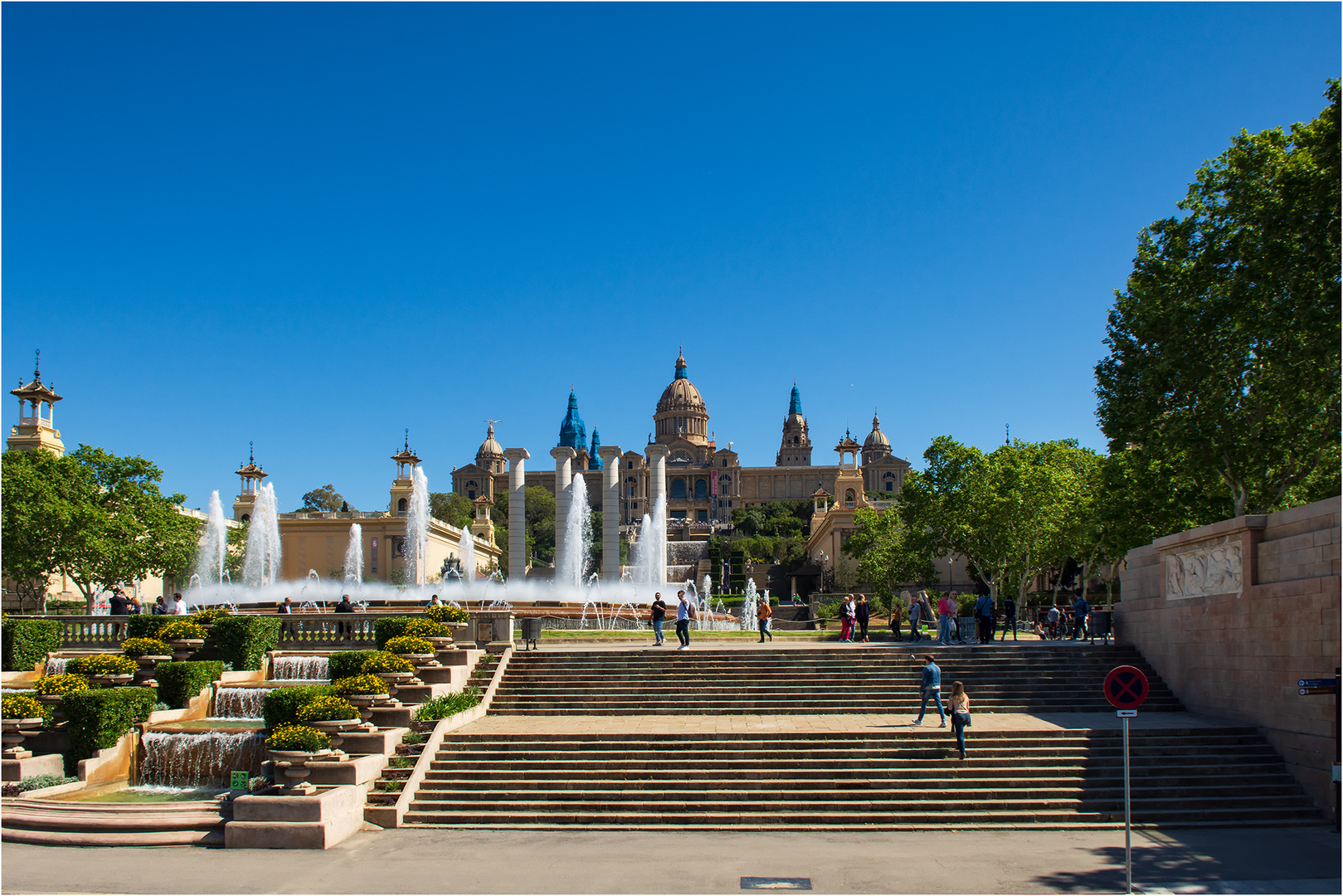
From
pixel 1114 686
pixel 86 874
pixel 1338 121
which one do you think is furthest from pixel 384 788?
pixel 1338 121

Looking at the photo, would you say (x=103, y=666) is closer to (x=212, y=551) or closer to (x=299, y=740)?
(x=299, y=740)

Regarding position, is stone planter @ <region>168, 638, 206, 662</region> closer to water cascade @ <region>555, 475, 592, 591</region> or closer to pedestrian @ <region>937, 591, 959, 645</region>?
pedestrian @ <region>937, 591, 959, 645</region>

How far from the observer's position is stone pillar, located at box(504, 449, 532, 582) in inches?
2486

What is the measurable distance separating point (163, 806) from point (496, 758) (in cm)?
533

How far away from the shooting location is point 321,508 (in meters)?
135

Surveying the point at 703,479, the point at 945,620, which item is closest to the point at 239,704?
the point at 945,620

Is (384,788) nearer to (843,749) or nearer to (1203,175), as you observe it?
(843,749)

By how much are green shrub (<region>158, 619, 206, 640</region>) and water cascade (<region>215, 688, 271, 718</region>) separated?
315cm

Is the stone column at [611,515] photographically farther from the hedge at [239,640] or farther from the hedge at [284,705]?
the hedge at [284,705]

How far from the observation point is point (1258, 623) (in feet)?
60.8

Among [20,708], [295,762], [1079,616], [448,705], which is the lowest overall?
[295,762]

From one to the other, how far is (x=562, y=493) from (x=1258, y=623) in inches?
1934

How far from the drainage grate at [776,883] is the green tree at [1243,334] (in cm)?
1610

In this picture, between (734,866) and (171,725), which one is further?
(171,725)
